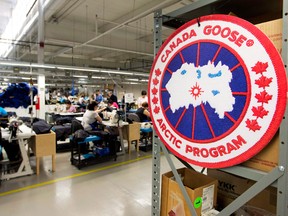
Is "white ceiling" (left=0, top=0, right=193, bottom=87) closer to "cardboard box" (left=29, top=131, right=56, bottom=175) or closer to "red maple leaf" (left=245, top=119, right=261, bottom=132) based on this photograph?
"red maple leaf" (left=245, top=119, right=261, bottom=132)

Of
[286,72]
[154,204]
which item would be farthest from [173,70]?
[154,204]

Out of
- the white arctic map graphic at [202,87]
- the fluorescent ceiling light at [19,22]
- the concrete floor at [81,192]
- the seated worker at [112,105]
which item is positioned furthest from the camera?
the seated worker at [112,105]

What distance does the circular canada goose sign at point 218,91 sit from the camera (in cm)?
73

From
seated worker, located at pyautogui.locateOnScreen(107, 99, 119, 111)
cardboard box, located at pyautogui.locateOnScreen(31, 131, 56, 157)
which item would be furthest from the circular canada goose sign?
seated worker, located at pyautogui.locateOnScreen(107, 99, 119, 111)

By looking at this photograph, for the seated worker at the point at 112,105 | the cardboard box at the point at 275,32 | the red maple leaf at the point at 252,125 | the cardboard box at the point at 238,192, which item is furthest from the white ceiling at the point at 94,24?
the red maple leaf at the point at 252,125

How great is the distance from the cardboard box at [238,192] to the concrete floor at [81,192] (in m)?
1.66

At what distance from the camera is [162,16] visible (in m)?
1.13

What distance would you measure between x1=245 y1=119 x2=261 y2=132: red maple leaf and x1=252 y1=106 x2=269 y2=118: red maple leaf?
3 cm

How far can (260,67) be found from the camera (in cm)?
74

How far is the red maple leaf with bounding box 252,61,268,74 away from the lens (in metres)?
0.73

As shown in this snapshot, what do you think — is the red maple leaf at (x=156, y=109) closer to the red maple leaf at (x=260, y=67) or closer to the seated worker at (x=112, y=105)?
the red maple leaf at (x=260, y=67)

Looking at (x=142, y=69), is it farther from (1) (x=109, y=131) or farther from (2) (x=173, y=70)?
(2) (x=173, y=70)

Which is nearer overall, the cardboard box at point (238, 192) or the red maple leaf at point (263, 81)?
the red maple leaf at point (263, 81)

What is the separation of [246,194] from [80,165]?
3823 millimetres
